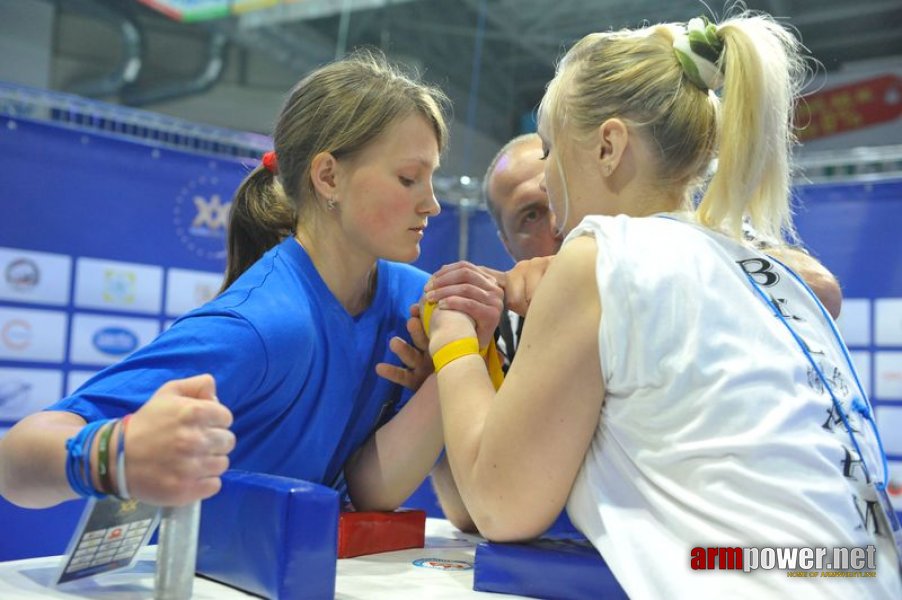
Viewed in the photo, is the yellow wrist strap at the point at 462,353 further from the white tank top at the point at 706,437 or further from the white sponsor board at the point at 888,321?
the white sponsor board at the point at 888,321

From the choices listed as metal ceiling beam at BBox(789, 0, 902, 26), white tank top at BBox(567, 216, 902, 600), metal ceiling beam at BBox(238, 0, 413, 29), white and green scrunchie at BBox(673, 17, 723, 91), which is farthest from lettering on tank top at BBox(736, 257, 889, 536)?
metal ceiling beam at BBox(789, 0, 902, 26)

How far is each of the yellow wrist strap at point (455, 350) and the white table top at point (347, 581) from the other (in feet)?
0.81

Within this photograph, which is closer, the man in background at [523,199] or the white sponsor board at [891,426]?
the man in background at [523,199]

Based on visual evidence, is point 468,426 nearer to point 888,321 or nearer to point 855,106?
point 888,321

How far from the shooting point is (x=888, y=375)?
2582 millimetres

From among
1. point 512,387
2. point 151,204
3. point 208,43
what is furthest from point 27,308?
point 208,43

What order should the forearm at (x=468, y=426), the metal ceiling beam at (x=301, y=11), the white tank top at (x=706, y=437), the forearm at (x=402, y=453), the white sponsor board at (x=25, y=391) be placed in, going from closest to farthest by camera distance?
1. the white tank top at (x=706, y=437)
2. the forearm at (x=468, y=426)
3. the forearm at (x=402, y=453)
4. the white sponsor board at (x=25, y=391)
5. the metal ceiling beam at (x=301, y=11)

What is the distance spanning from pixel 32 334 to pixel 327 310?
138cm

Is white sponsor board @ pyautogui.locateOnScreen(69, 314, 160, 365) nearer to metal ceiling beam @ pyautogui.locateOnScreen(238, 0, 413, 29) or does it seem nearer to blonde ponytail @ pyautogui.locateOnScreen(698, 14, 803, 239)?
Result: blonde ponytail @ pyautogui.locateOnScreen(698, 14, 803, 239)

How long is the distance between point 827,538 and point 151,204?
6.94 ft

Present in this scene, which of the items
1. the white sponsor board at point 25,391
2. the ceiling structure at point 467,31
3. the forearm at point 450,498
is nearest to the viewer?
the forearm at point 450,498

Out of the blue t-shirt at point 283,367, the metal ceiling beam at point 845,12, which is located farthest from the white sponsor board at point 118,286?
the metal ceiling beam at point 845,12

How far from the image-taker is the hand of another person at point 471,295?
3.71 feet

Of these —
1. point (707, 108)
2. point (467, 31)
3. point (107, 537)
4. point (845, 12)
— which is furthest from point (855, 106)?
point (107, 537)
